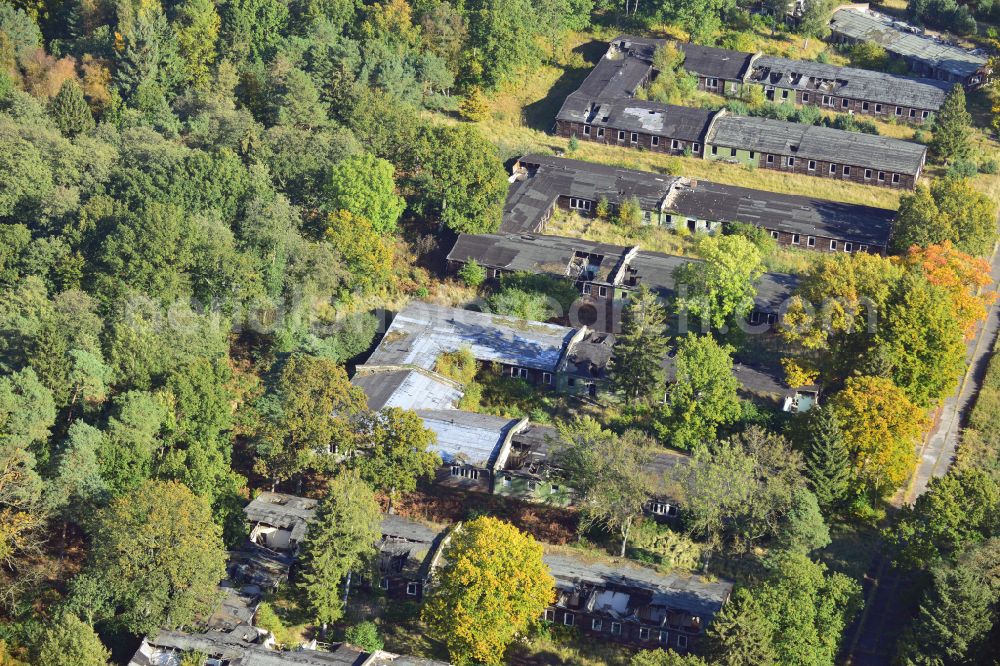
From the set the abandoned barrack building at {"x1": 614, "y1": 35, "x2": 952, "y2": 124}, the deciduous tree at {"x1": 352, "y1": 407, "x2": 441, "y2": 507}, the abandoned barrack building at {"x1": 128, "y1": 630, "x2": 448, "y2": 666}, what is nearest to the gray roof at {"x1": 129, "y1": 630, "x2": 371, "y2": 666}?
the abandoned barrack building at {"x1": 128, "y1": 630, "x2": 448, "y2": 666}

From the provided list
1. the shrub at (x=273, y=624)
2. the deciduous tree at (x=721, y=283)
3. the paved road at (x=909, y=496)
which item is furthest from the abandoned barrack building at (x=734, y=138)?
the shrub at (x=273, y=624)

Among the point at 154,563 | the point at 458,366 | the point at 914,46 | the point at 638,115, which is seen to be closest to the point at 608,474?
the point at 458,366

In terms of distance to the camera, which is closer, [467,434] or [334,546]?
[334,546]

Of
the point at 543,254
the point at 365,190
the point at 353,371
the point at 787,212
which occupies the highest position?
the point at 787,212

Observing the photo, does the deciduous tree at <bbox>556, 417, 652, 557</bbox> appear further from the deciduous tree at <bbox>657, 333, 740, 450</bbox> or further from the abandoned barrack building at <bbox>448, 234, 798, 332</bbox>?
the abandoned barrack building at <bbox>448, 234, 798, 332</bbox>

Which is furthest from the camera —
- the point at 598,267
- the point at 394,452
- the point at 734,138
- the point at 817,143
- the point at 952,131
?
the point at 734,138

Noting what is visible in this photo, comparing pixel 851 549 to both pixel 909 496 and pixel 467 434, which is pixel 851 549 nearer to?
pixel 909 496
